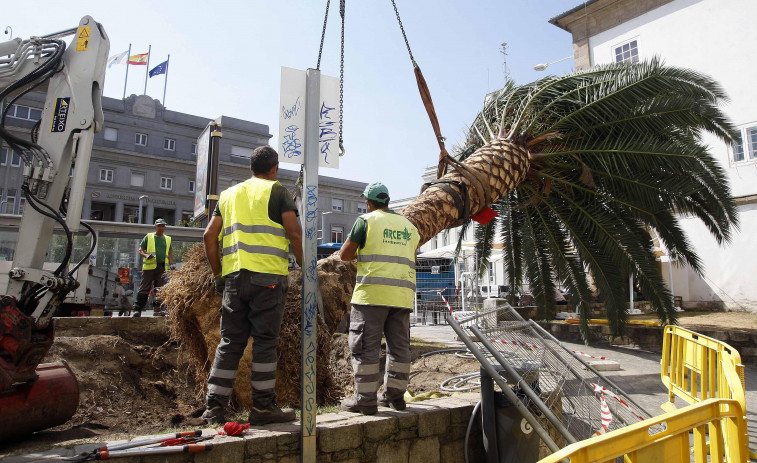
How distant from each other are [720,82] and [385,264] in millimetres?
18232

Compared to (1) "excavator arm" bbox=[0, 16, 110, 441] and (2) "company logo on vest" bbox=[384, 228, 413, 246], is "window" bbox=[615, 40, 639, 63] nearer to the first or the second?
(2) "company logo on vest" bbox=[384, 228, 413, 246]

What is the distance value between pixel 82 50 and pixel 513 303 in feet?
27.6

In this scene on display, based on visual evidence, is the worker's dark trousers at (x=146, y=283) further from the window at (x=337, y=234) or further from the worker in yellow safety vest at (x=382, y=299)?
the window at (x=337, y=234)

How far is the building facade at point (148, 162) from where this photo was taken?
124 feet

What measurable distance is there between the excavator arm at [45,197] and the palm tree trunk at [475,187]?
11.3 ft

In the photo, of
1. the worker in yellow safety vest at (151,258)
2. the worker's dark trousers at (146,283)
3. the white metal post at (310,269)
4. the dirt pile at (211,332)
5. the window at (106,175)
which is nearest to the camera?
the white metal post at (310,269)

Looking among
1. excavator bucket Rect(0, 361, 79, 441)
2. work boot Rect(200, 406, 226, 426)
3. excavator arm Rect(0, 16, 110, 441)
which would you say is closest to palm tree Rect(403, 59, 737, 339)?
work boot Rect(200, 406, 226, 426)

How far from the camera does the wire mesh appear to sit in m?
3.73

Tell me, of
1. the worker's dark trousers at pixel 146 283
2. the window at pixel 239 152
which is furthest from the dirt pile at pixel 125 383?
the window at pixel 239 152

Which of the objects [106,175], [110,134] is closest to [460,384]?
[106,175]

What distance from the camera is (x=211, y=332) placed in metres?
4.83

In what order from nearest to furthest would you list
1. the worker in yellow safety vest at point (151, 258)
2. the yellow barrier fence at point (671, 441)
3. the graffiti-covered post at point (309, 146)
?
the yellow barrier fence at point (671, 441) < the graffiti-covered post at point (309, 146) < the worker in yellow safety vest at point (151, 258)

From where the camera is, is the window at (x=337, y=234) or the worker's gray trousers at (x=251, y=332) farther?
the window at (x=337, y=234)

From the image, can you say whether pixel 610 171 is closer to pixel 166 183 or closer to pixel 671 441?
pixel 671 441
